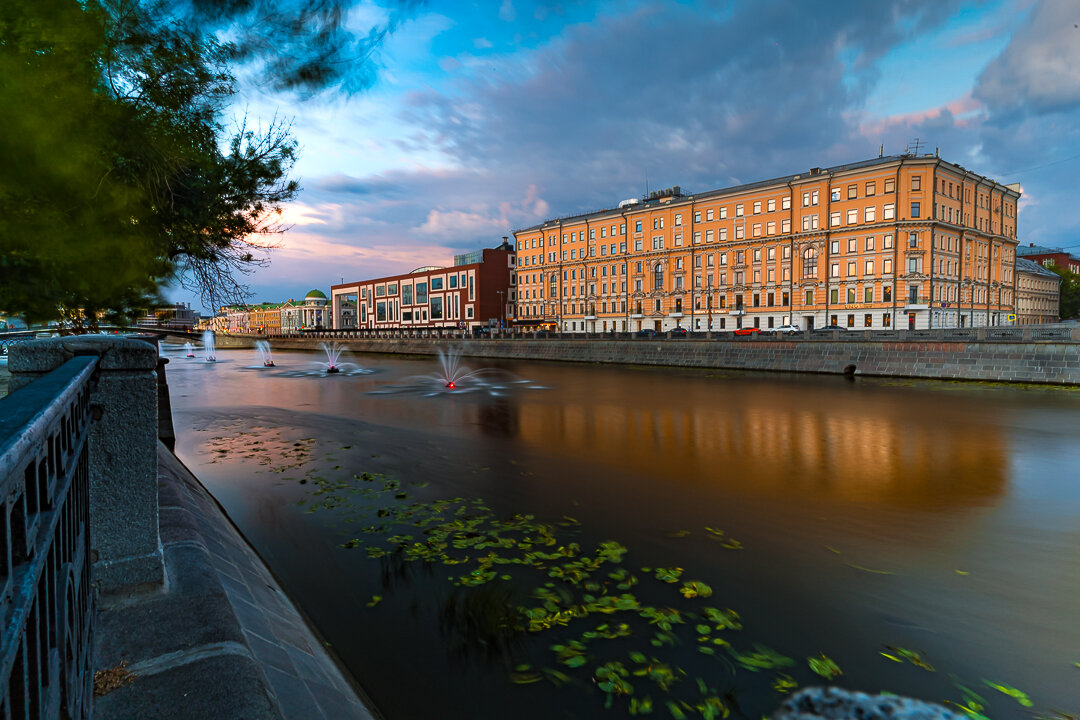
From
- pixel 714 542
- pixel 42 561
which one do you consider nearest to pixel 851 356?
pixel 714 542

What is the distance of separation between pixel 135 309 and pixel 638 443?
10.6 meters

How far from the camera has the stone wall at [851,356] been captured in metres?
23.9

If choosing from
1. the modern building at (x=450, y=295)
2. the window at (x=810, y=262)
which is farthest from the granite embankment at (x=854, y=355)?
the modern building at (x=450, y=295)

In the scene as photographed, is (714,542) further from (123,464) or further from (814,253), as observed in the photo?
(814,253)

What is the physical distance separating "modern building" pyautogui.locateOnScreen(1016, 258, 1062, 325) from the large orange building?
10.4m

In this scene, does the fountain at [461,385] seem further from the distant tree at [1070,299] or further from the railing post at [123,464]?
the distant tree at [1070,299]

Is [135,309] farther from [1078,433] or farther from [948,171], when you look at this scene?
[948,171]

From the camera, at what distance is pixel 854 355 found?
1179 inches

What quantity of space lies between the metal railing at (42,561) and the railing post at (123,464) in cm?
94

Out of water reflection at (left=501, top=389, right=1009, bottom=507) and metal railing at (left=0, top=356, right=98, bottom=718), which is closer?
metal railing at (left=0, top=356, right=98, bottom=718)

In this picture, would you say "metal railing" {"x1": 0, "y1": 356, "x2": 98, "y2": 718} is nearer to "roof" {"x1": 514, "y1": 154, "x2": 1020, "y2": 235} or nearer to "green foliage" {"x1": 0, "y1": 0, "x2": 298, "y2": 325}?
"green foliage" {"x1": 0, "y1": 0, "x2": 298, "y2": 325}

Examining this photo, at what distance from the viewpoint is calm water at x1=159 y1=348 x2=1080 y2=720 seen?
396 centimetres

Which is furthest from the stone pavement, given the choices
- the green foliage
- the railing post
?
the green foliage

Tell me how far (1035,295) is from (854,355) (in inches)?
2860
